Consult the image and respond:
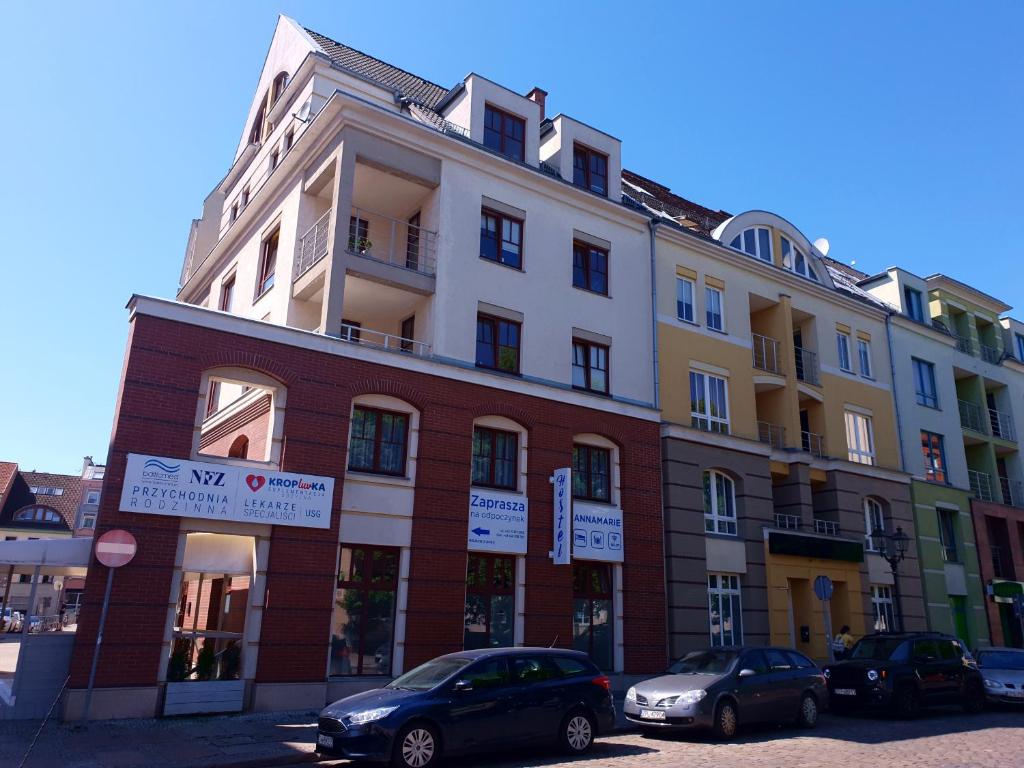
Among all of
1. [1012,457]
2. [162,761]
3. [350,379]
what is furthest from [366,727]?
[1012,457]

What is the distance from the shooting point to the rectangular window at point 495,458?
18641 mm

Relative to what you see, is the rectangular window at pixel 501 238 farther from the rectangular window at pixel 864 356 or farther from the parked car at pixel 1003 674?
the rectangular window at pixel 864 356

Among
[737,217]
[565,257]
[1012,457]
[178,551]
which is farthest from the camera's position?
[1012,457]

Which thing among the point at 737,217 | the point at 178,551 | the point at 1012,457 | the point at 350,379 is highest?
the point at 737,217

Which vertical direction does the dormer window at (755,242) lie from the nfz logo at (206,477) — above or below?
above

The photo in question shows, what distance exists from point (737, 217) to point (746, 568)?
11.4 metres

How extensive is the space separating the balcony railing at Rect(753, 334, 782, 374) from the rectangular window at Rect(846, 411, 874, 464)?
404 cm

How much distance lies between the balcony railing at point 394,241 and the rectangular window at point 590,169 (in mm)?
5653

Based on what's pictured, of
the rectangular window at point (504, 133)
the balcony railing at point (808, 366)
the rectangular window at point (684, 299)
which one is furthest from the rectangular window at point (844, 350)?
the rectangular window at point (504, 133)

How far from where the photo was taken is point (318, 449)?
52.6 feet

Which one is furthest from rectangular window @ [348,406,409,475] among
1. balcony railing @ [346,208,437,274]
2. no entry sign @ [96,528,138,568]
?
no entry sign @ [96,528,138,568]

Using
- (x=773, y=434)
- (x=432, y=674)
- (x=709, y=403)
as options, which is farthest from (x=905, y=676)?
(x=773, y=434)

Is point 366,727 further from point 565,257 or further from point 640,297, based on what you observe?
point 640,297

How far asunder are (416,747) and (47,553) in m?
7.85
